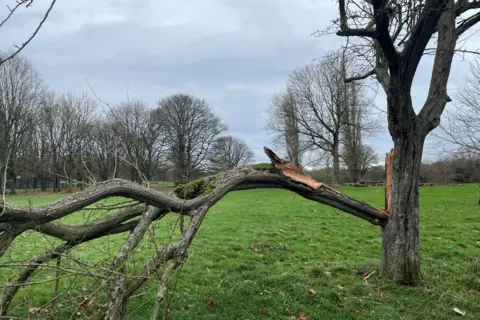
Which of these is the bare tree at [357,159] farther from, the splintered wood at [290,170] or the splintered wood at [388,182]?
the splintered wood at [290,170]

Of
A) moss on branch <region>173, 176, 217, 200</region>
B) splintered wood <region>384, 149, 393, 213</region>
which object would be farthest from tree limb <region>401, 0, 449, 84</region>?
moss on branch <region>173, 176, 217, 200</region>

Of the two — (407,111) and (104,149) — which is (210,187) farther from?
(104,149)

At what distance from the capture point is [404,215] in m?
6.21

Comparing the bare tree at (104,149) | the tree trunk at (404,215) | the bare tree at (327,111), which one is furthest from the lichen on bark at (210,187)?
the bare tree at (327,111)

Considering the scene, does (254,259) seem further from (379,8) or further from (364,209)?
(379,8)

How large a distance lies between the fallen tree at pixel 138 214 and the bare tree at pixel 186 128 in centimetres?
3692

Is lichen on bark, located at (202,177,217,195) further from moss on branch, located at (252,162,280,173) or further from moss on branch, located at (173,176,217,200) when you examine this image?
moss on branch, located at (252,162,280,173)

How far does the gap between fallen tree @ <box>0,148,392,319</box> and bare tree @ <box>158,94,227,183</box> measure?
36922mm

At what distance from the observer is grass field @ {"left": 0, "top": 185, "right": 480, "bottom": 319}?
5297 mm

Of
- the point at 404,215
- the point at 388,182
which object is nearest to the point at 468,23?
the point at 388,182

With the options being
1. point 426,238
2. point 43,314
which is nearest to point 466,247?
point 426,238

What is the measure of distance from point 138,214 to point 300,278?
3104 millimetres

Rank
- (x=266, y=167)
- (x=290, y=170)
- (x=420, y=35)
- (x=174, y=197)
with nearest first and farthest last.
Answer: (x=174, y=197), (x=420, y=35), (x=266, y=167), (x=290, y=170)

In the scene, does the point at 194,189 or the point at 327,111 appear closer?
the point at 194,189
